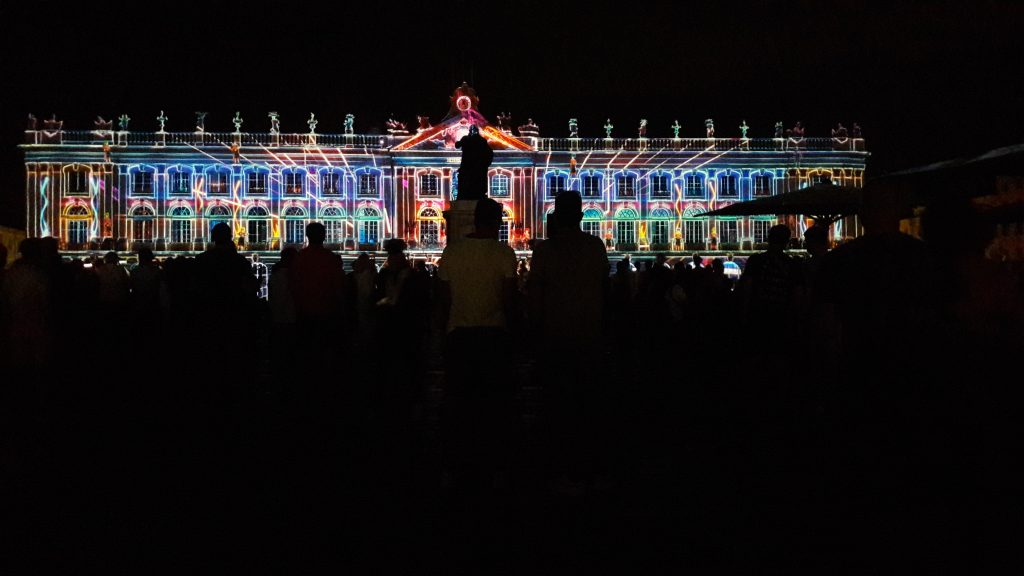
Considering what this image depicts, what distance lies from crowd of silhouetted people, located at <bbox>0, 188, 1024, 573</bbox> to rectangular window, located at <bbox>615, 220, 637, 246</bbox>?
172ft

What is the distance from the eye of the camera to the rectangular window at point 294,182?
64625mm

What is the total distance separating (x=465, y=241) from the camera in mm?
7430

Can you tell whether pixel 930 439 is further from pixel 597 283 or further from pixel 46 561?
pixel 46 561

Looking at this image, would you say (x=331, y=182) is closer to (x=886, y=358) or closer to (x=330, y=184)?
(x=330, y=184)

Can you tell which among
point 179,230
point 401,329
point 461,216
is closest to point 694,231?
point 179,230

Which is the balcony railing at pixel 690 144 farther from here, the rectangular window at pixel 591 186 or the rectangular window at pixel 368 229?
the rectangular window at pixel 368 229

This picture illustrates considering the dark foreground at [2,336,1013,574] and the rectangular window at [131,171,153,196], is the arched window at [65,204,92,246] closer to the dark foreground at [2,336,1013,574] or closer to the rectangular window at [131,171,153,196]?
the rectangular window at [131,171,153,196]

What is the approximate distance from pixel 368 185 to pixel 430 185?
11.0 feet

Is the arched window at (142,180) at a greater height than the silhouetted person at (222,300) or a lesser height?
greater

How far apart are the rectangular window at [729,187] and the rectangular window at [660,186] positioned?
9.42 feet

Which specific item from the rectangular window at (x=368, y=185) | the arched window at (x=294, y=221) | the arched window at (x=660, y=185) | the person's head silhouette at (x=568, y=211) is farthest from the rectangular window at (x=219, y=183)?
the person's head silhouette at (x=568, y=211)

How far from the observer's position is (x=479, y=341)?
24.2 ft

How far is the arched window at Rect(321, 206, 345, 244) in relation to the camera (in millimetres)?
64812

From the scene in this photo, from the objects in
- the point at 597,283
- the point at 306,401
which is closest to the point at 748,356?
the point at 597,283
